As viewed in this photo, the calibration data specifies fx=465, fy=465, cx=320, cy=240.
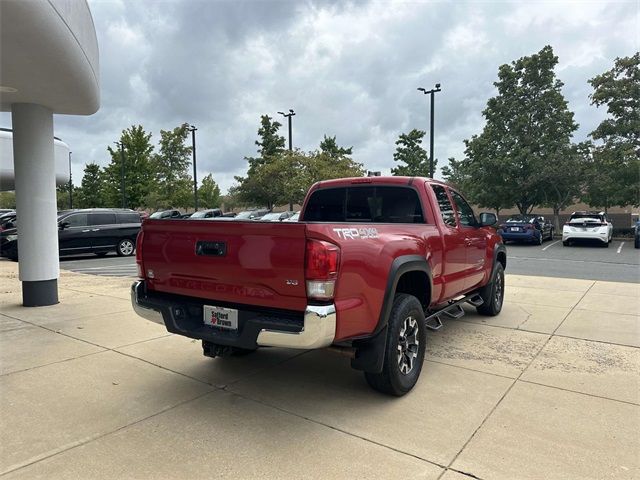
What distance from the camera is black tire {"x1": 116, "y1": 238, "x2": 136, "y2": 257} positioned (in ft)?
54.8

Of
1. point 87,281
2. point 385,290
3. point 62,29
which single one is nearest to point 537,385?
point 385,290

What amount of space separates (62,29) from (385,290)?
13.7 feet

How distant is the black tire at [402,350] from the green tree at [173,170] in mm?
34940

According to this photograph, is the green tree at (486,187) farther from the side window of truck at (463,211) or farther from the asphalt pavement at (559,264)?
the side window of truck at (463,211)

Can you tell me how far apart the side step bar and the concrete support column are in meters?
6.07

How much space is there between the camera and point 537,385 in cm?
418

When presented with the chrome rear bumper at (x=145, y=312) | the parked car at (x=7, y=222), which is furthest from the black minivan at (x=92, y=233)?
the chrome rear bumper at (x=145, y=312)

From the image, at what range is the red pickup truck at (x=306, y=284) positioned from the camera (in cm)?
313

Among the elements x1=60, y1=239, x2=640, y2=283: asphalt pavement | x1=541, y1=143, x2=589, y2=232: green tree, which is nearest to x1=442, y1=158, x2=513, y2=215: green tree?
x1=541, y1=143, x2=589, y2=232: green tree

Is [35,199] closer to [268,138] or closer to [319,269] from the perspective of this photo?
[319,269]

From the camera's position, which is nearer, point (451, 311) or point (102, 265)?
point (451, 311)

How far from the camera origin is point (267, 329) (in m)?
3.17

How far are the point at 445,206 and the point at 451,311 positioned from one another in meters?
1.54

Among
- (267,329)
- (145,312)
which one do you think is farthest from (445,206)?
(145,312)
